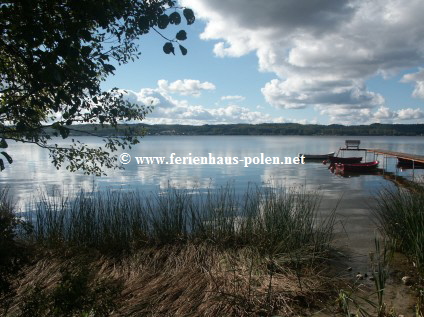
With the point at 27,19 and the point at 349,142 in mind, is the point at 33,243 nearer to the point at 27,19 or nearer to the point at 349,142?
the point at 27,19

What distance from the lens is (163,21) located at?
232cm

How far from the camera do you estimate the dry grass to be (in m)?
4.38

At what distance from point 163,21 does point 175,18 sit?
0.29 feet

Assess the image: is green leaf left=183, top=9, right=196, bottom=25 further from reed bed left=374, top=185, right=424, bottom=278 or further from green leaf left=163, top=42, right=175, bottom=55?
reed bed left=374, top=185, right=424, bottom=278

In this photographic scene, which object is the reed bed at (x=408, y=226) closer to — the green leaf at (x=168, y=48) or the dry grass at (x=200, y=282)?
the dry grass at (x=200, y=282)

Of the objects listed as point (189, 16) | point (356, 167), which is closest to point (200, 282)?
point (189, 16)

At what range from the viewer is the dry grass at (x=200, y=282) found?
14.4ft

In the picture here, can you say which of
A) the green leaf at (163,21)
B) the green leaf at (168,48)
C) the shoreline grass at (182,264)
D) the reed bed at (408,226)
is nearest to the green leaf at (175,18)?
the green leaf at (163,21)

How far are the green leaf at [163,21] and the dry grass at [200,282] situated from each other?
274 cm

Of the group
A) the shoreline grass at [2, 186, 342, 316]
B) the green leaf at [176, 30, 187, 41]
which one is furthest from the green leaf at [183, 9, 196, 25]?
the shoreline grass at [2, 186, 342, 316]

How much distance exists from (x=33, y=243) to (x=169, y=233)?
266 cm

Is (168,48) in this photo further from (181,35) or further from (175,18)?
(175,18)

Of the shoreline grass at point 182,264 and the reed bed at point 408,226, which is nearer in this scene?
the shoreline grass at point 182,264

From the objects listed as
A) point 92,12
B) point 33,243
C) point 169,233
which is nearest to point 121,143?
point 92,12
